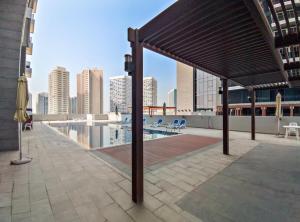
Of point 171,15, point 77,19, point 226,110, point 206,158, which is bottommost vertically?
point 206,158

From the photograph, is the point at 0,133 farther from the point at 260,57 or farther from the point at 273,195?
the point at 260,57

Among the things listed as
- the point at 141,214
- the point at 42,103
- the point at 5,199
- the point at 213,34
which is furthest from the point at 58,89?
the point at 141,214

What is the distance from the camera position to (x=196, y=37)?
8.99ft

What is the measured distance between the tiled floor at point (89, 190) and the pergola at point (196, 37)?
38 cm

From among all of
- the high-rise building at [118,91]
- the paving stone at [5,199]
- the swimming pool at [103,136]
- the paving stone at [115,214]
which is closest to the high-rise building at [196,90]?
the high-rise building at [118,91]

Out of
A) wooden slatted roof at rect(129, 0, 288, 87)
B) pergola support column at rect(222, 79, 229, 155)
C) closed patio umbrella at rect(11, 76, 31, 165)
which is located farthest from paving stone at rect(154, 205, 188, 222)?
closed patio umbrella at rect(11, 76, 31, 165)

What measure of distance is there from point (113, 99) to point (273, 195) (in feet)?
160

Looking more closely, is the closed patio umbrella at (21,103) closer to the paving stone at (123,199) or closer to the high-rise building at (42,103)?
the paving stone at (123,199)

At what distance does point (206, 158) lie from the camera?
451 centimetres

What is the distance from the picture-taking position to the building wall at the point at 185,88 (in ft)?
124

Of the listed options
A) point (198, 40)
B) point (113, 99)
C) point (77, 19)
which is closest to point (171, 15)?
point (198, 40)

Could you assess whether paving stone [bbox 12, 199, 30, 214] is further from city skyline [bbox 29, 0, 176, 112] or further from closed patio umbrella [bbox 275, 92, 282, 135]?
closed patio umbrella [bbox 275, 92, 282, 135]

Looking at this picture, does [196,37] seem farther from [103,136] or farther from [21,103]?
[103,136]

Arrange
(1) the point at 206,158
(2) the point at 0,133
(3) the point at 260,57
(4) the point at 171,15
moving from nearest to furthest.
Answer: (4) the point at 171,15 < (3) the point at 260,57 < (1) the point at 206,158 < (2) the point at 0,133
